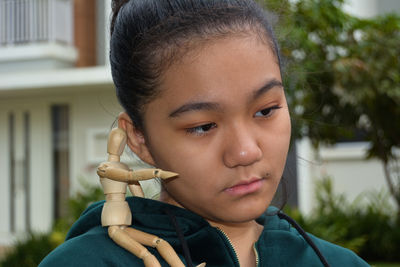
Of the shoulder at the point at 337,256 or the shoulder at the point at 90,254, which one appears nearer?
the shoulder at the point at 90,254

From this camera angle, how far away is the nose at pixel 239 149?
1258mm

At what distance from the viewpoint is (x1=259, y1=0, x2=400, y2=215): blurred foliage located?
588 centimetres

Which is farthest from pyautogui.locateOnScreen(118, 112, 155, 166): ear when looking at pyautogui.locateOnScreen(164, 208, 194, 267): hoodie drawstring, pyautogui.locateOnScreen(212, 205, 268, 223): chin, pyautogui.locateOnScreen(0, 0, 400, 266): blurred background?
pyautogui.locateOnScreen(0, 0, 400, 266): blurred background

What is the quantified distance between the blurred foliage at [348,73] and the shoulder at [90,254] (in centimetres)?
411

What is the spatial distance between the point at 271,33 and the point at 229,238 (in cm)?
51

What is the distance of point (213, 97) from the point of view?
1253mm

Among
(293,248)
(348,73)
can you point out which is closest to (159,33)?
(293,248)

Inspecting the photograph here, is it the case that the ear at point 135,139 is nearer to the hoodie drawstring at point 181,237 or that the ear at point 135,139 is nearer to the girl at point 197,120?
the girl at point 197,120

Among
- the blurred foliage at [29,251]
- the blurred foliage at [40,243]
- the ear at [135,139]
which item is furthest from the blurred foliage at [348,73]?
the ear at [135,139]

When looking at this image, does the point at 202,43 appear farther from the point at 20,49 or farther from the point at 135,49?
the point at 20,49

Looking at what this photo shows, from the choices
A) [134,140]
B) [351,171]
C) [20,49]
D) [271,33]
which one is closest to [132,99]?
[134,140]

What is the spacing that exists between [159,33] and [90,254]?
49 cm

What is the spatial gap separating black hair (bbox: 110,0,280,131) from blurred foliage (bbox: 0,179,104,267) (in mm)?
4986

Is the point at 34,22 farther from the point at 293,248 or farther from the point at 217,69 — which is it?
the point at 217,69
